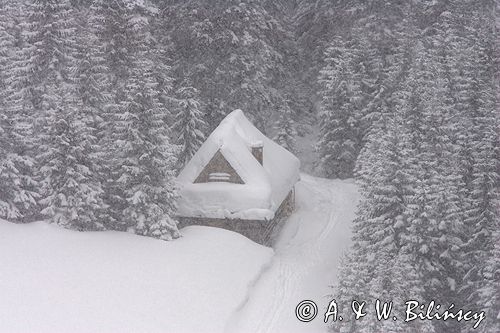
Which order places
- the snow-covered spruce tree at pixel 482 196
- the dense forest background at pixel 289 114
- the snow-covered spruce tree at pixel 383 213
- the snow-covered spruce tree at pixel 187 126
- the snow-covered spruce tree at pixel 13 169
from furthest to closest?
the snow-covered spruce tree at pixel 187 126 → the snow-covered spruce tree at pixel 13 169 → the dense forest background at pixel 289 114 → the snow-covered spruce tree at pixel 383 213 → the snow-covered spruce tree at pixel 482 196

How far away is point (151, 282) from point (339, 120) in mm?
22042

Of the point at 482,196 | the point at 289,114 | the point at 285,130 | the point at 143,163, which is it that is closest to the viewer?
the point at 482,196

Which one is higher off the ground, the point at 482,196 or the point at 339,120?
the point at 482,196

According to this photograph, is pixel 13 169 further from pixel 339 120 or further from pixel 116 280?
pixel 339 120

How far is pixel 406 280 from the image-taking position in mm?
16969

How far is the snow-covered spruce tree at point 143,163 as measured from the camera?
67.4ft

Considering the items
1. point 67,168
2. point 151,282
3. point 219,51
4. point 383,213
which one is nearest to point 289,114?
point 219,51

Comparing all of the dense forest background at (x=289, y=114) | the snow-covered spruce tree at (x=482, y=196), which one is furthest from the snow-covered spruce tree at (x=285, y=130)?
the snow-covered spruce tree at (x=482, y=196)

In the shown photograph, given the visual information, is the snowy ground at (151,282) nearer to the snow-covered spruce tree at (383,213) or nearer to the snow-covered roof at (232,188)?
the snow-covered roof at (232,188)

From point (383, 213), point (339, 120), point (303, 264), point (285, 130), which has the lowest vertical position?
point (303, 264)

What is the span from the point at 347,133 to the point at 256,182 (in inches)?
563

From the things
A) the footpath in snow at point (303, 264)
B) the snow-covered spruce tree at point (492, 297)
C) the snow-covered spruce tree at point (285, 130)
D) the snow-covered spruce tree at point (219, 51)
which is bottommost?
the footpath in snow at point (303, 264)

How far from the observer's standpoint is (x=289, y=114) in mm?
37375

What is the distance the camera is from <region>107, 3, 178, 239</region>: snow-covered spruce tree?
2053 centimetres
